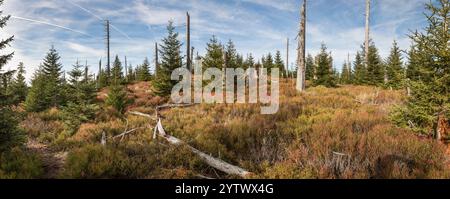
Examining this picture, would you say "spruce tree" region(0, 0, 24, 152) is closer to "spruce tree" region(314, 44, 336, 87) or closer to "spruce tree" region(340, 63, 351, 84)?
"spruce tree" region(314, 44, 336, 87)

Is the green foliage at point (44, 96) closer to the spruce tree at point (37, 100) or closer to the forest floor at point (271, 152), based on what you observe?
the spruce tree at point (37, 100)

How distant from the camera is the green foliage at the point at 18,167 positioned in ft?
14.2

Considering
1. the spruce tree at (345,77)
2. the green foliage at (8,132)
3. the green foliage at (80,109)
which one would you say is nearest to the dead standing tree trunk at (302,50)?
the green foliage at (80,109)

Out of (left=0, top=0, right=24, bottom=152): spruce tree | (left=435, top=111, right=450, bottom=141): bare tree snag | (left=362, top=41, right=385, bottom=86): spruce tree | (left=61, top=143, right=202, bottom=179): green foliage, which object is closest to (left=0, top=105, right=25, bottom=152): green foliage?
(left=0, top=0, right=24, bottom=152): spruce tree

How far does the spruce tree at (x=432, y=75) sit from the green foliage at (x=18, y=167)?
8858 millimetres

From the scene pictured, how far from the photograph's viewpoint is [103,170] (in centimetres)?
475

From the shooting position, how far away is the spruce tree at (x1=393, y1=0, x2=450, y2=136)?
20.1 ft

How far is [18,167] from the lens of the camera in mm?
4715

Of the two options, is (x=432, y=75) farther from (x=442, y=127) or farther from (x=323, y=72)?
(x=323, y=72)

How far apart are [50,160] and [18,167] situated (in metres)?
1.37

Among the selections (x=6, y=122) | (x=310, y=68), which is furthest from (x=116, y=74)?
(x=310, y=68)
